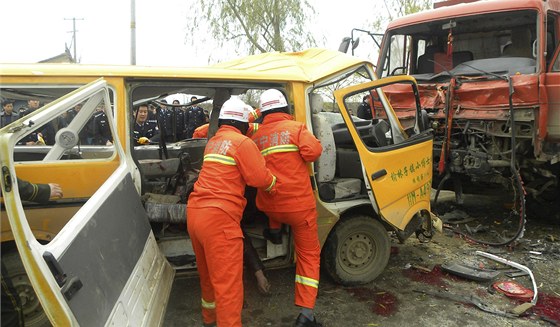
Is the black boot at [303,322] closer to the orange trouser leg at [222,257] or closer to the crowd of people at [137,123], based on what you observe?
the orange trouser leg at [222,257]

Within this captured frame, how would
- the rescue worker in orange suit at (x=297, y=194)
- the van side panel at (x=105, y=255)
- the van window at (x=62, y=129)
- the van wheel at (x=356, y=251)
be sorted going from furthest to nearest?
1. the van wheel at (x=356, y=251)
2. the rescue worker in orange suit at (x=297, y=194)
3. the van window at (x=62, y=129)
4. the van side panel at (x=105, y=255)

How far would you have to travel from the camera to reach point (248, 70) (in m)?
3.38

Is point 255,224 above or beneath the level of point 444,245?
above

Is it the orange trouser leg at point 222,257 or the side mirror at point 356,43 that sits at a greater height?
the side mirror at point 356,43

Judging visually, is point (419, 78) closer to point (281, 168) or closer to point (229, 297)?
point (281, 168)

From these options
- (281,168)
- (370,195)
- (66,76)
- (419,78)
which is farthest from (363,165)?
(419,78)

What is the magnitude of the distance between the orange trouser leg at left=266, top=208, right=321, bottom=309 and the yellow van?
0.24 m

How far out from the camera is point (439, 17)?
5508mm

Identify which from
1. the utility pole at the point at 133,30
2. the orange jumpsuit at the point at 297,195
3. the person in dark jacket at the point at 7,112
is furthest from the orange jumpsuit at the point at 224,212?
the utility pole at the point at 133,30

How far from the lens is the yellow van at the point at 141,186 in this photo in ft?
5.64

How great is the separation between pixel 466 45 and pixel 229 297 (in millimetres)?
4862

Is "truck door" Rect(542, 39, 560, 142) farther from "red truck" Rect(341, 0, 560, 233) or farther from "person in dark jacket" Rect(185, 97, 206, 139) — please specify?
"person in dark jacket" Rect(185, 97, 206, 139)

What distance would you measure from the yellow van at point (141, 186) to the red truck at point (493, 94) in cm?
109

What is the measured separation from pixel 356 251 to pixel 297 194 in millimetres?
1016
